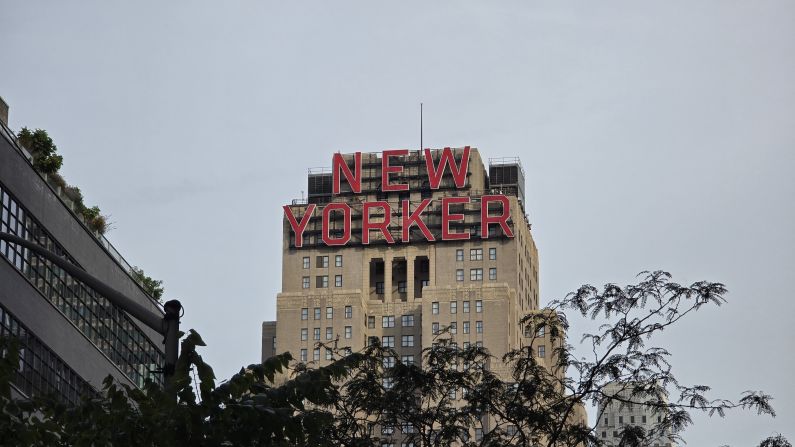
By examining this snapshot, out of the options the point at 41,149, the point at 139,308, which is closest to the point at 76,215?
the point at 41,149

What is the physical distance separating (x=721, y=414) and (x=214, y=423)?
768 inches

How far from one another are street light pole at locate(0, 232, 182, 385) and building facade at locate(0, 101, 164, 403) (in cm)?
3992

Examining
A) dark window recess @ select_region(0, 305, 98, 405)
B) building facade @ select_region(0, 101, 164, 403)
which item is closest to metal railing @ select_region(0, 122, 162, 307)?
building facade @ select_region(0, 101, 164, 403)

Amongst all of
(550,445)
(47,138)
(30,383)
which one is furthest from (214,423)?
(47,138)

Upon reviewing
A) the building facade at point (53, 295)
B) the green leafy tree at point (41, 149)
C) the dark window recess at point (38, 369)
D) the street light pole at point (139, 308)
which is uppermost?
the green leafy tree at point (41, 149)

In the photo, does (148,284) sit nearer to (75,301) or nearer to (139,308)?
(75,301)

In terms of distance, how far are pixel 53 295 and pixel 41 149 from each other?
23.9 ft

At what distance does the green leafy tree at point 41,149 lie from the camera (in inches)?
2798

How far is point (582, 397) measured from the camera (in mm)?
40312

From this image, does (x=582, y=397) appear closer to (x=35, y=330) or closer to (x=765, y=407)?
(x=765, y=407)

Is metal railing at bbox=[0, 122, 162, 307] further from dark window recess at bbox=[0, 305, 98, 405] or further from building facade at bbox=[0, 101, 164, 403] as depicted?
dark window recess at bbox=[0, 305, 98, 405]

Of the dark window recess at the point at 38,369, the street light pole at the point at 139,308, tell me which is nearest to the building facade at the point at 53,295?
the dark window recess at the point at 38,369

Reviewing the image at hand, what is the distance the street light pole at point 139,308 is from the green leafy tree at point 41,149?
4925 cm

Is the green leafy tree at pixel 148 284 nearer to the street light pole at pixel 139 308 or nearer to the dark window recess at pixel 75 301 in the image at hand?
the dark window recess at pixel 75 301
